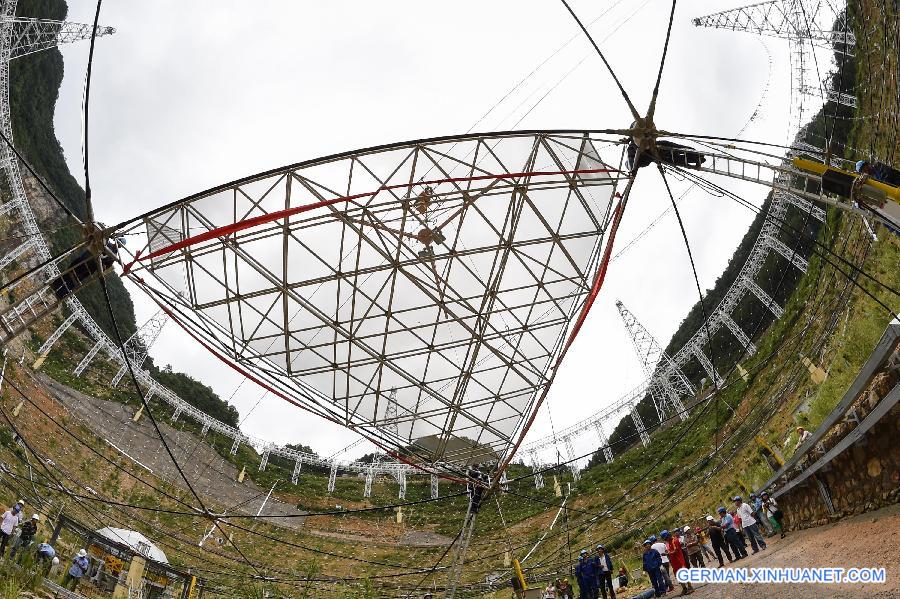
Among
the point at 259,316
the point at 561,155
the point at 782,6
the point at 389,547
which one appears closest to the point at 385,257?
the point at 259,316

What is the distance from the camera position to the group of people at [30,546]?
1203 cm

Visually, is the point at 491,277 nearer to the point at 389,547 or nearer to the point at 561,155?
the point at 561,155

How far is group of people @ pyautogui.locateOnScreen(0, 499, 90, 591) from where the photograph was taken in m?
12.0

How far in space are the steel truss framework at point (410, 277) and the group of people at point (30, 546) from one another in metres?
5.15

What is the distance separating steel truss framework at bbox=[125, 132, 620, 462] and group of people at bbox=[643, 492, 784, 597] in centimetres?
495

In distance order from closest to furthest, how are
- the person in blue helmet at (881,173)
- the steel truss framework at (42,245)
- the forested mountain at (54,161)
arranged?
the person in blue helmet at (881,173) < the steel truss framework at (42,245) < the forested mountain at (54,161)

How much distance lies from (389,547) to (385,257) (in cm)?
3113

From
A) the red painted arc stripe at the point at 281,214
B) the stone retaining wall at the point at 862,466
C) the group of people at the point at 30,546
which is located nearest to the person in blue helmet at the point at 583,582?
the stone retaining wall at the point at 862,466

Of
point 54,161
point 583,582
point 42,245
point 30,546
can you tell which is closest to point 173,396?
point 42,245

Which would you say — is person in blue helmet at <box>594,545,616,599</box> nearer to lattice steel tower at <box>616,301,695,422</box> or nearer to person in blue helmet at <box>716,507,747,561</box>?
person in blue helmet at <box>716,507,747,561</box>

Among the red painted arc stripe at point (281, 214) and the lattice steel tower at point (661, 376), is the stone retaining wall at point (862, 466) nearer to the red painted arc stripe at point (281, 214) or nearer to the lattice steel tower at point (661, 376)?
the red painted arc stripe at point (281, 214)

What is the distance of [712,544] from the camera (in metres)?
12.7

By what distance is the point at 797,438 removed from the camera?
58.7 ft

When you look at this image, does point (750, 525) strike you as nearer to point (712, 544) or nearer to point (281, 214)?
point (712, 544)
